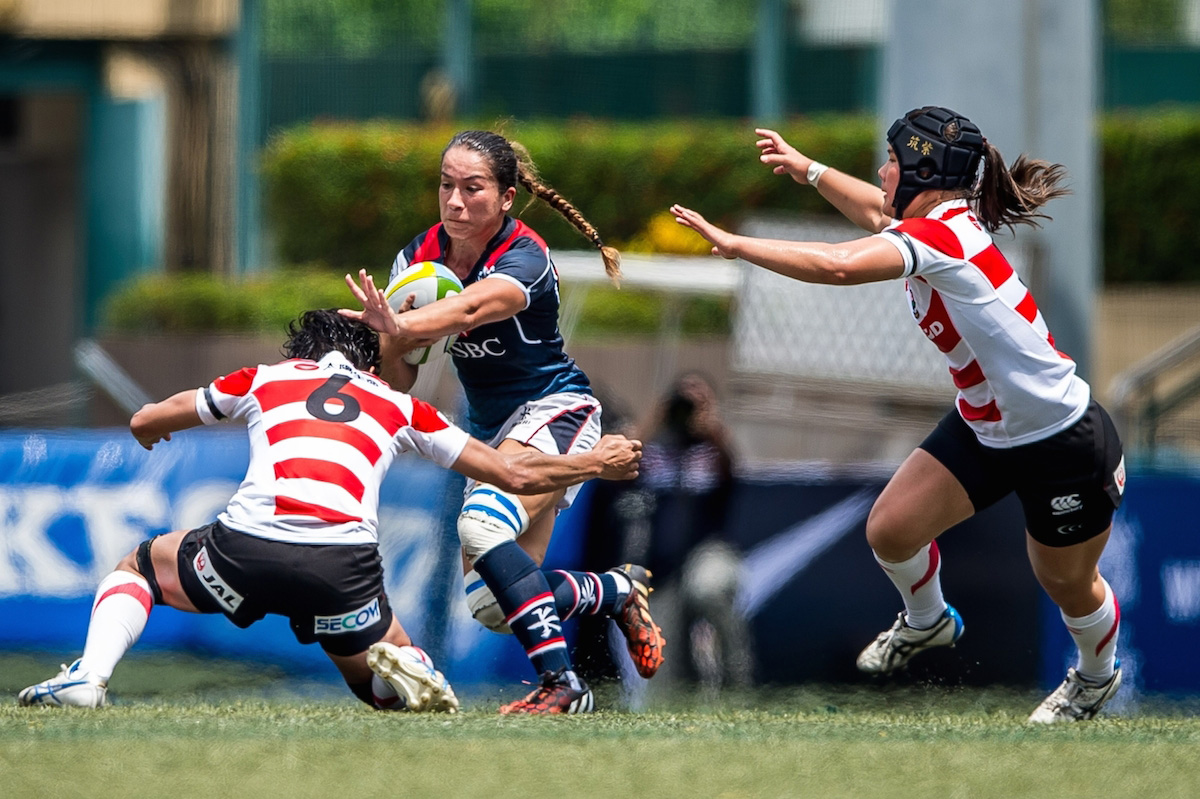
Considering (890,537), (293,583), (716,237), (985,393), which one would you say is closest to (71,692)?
(293,583)

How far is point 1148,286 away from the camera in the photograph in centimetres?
1525

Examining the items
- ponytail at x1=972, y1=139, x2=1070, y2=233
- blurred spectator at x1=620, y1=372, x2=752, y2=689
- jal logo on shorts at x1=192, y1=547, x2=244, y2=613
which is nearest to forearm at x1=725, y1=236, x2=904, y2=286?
ponytail at x1=972, y1=139, x2=1070, y2=233

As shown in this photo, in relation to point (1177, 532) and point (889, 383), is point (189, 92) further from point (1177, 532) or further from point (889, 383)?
point (1177, 532)

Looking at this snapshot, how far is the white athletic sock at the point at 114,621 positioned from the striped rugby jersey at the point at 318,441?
380mm

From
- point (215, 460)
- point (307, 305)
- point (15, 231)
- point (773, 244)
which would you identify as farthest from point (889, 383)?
point (15, 231)

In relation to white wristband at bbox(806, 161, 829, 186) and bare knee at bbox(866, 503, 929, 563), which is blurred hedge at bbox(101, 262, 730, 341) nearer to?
white wristband at bbox(806, 161, 829, 186)

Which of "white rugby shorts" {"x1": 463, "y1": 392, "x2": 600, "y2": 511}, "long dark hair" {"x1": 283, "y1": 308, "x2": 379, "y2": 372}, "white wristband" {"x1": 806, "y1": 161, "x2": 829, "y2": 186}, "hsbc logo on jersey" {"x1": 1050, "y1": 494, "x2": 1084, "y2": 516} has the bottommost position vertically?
"hsbc logo on jersey" {"x1": 1050, "y1": 494, "x2": 1084, "y2": 516}

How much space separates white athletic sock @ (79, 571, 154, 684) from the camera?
14.9 ft

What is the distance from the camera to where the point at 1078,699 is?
541 centimetres

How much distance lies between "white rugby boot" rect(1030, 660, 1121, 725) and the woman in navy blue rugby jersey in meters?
1.38

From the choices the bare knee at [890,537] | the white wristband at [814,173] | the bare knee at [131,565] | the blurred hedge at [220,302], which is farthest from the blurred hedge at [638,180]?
the bare knee at [131,565]

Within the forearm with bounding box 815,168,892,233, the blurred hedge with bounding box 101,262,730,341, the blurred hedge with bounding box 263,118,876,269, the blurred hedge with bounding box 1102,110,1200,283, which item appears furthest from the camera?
the blurred hedge with bounding box 263,118,876,269

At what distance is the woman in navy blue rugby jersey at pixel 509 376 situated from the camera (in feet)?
16.3

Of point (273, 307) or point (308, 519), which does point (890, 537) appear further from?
point (273, 307)
